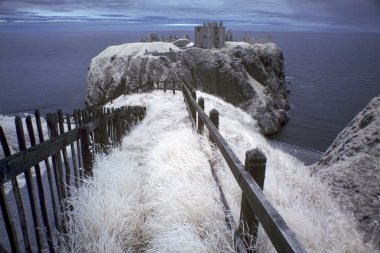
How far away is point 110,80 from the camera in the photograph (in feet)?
166

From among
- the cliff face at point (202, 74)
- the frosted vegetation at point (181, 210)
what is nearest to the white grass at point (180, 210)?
the frosted vegetation at point (181, 210)

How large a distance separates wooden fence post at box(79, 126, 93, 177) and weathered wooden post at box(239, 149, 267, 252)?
9.55ft

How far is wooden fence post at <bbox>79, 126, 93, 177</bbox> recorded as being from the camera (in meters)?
4.63

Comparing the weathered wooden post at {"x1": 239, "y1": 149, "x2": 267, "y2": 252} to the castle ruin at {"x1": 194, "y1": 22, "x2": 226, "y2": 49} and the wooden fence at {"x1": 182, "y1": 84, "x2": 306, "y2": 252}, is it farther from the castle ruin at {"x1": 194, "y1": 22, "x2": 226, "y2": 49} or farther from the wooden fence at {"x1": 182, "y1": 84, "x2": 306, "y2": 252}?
the castle ruin at {"x1": 194, "y1": 22, "x2": 226, "y2": 49}

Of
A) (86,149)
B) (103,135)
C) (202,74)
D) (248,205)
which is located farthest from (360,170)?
(202,74)

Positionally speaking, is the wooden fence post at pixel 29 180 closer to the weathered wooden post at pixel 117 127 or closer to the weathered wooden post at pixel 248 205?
the weathered wooden post at pixel 248 205

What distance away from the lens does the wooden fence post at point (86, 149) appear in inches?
182

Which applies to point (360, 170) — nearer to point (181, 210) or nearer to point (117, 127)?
point (181, 210)

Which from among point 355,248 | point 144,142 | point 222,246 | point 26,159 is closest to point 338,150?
point 355,248

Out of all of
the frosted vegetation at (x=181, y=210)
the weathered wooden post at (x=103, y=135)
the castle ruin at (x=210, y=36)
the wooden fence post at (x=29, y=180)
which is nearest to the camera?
the wooden fence post at (x=29, y=180)

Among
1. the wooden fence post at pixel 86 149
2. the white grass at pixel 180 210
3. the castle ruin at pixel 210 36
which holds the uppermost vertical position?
the castle ruin at pixel 210 36

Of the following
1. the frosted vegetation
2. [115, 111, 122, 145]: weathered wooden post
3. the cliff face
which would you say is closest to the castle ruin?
the cliff face

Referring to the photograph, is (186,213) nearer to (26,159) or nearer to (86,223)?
(86,223)

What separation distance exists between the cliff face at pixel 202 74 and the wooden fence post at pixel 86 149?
129 ft
